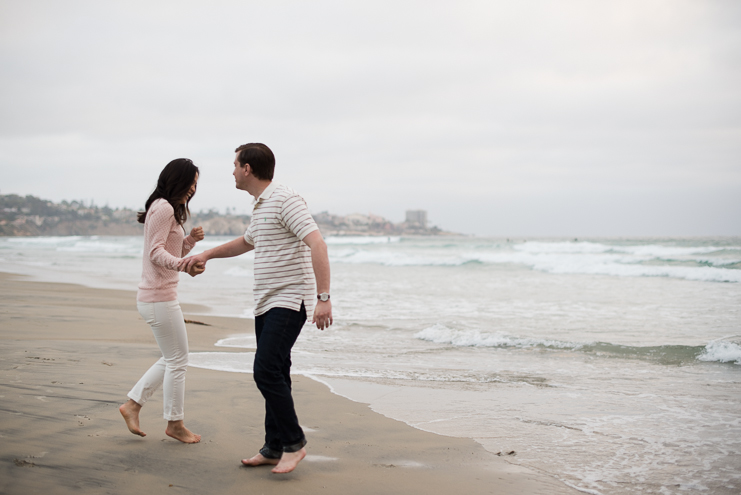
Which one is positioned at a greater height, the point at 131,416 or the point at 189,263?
the point at 189,263

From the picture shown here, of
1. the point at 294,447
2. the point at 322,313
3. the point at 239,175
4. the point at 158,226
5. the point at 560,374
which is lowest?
the point at 560,374

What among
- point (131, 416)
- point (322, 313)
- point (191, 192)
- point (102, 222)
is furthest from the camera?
point (102, 222)

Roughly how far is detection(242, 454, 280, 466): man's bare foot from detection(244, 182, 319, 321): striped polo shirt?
0.85m

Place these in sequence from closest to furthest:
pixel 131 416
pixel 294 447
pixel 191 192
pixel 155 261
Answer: pixel 294 447 → pixel 155 261 → pixel 131 416 → pixel 191 192

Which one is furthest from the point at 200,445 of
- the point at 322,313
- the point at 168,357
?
the point at 322,313

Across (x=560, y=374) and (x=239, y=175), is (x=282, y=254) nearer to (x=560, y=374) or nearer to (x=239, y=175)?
(x=239, y=175)

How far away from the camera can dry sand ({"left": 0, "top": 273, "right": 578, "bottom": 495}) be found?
2.88 metres

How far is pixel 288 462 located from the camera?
3105 millimetres

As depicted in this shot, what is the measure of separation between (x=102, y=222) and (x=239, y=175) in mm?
127773

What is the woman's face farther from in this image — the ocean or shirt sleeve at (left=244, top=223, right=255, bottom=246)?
the ocean

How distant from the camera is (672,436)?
408cm

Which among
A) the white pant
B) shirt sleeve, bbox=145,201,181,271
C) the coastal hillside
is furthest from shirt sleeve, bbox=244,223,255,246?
the coastal hillside

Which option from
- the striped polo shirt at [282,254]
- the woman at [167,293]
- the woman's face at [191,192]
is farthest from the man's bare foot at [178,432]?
the woman's face at [191,192]

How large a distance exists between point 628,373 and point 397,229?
10947 cm
